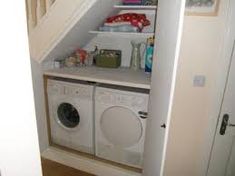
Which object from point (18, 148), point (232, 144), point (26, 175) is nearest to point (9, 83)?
point (18, 148)

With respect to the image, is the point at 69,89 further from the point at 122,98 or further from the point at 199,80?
the point at 199,80

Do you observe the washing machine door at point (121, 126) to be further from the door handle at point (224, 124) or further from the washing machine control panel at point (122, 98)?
the door handle at point (224, 124)

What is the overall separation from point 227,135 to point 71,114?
5.22 ft

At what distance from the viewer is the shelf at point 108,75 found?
1.71 metres

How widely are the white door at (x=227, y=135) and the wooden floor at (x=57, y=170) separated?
4.29 feet

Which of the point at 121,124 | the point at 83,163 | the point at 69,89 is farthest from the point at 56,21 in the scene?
the point at 83,163

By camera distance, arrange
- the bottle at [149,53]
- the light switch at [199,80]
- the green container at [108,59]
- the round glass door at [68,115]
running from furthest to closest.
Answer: the green container at [108,59] → the round glass door at [68,115] → the bottle at [149,53] → the light switch at [199,80]

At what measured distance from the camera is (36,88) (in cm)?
197

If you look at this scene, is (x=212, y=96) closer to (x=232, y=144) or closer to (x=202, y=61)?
(x=202, y=61)

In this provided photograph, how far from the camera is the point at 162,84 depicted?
1.11 meters

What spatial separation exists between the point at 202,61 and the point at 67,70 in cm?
137

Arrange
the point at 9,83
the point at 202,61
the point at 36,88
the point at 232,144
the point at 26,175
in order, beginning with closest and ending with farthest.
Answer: the point at 9,83 → the point at 26,175 → the point at 202,61 → the point at 232,144 → the point at 36,88

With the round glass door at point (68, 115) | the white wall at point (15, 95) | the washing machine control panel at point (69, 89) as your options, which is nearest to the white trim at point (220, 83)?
the washing machine control panel at point (69, 89)

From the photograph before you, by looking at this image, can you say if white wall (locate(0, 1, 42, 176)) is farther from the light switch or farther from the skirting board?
the skirting board
